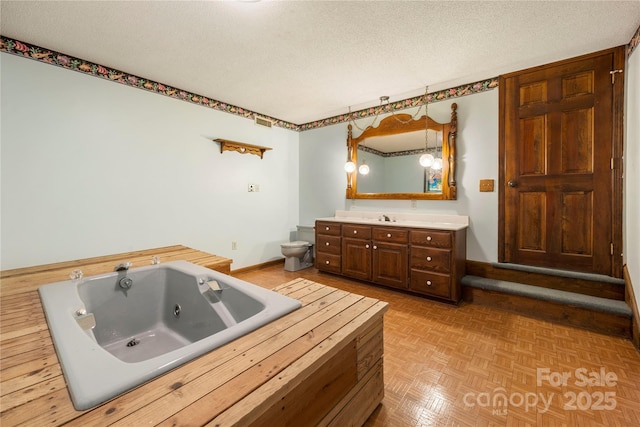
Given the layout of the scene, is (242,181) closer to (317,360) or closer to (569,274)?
(317,360)

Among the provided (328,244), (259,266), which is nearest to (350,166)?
(328,244)

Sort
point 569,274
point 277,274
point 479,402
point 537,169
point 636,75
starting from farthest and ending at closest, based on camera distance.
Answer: point 277,274 → point 537,169 → point 569,274 → point 636,75 → point 479,402

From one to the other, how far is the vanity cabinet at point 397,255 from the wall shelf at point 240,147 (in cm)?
139

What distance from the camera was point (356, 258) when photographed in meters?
3.40

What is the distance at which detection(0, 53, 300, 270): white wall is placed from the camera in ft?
7.23

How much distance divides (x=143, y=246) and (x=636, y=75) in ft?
15.0

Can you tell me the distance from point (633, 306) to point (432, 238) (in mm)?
1480

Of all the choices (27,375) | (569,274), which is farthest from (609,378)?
(27,375)

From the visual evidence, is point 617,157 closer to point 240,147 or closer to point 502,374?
point 502,374

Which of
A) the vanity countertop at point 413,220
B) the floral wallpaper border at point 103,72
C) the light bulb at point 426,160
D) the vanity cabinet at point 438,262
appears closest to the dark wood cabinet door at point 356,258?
the vanity countertop at point 413,220

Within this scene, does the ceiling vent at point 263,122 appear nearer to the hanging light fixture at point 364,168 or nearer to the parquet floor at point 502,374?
the hanging light fixture at point 364,168

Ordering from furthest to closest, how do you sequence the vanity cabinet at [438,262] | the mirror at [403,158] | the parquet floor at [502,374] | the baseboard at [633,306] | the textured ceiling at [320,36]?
1. the mirror at [403,158]
2. the vanity cabinet at [438,262]
3. the baseboard at [633,306]
4. the textured ceiling at [320,36]
5. the parquet floor at [502,374]

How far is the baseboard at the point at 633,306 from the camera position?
6.27 feet

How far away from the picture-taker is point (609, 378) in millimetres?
1637
